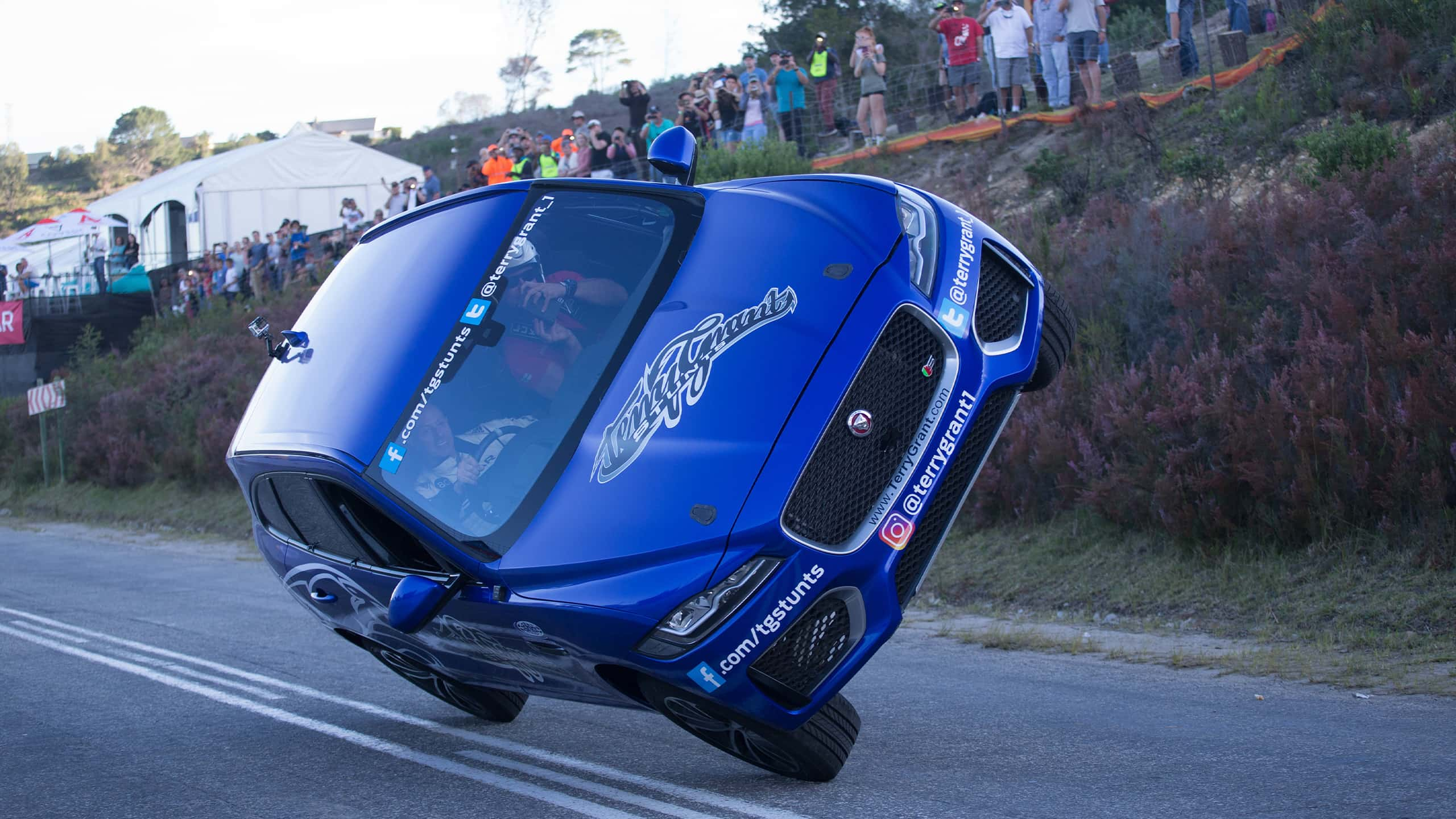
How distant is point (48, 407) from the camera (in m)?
23.5

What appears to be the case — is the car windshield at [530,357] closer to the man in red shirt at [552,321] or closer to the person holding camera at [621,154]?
the man in red shirt at [552,321]

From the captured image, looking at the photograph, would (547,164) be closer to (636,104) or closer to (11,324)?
(636,104)

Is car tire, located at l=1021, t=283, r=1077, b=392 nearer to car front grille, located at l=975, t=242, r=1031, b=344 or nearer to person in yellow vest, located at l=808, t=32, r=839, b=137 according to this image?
car front grille, located at l=975, t=242, r=1031, b=344

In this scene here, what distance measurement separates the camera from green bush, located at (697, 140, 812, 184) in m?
16.2

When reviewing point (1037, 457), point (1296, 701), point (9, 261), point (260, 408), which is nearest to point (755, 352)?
point (260, 408)

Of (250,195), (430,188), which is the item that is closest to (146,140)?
(250,195)

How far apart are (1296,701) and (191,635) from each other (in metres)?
7.46

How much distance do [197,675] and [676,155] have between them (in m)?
4.61

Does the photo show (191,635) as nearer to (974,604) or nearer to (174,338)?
(974,604)

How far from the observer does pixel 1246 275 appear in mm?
9078

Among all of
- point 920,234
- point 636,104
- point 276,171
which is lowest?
point 920,234

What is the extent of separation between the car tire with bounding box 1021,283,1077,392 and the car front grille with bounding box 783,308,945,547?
0.66m

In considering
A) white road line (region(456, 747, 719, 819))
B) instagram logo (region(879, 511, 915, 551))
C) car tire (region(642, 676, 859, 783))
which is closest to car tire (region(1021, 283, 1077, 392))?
instagram logo (region(879, 511, 915, 551))

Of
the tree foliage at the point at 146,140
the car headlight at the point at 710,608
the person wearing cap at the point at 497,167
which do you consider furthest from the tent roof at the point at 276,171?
the tree foliage at the point at 146,140
